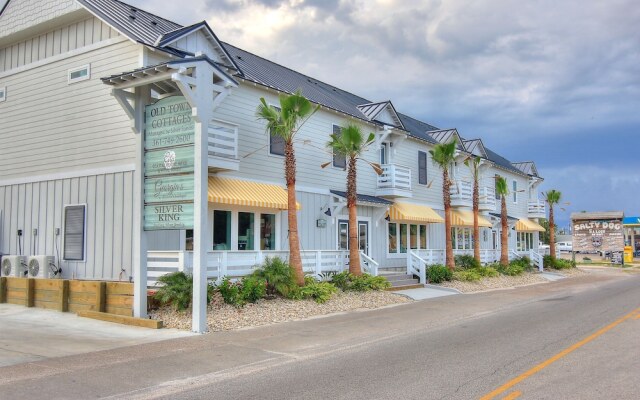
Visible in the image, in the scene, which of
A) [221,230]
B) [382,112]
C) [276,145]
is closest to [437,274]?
[382,112]

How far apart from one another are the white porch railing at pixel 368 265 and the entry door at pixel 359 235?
52.0 inches

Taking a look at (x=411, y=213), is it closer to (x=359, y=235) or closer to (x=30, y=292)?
(x=359, y=235)

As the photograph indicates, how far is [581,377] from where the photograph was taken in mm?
7664

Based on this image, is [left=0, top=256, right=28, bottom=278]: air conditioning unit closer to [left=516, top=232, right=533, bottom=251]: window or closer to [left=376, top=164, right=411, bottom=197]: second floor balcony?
[left=376, top=164, right=411, bottom=197]: second floor balcony

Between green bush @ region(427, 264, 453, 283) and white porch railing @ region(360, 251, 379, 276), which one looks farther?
green bush @ region(427, 264, 453, 283)

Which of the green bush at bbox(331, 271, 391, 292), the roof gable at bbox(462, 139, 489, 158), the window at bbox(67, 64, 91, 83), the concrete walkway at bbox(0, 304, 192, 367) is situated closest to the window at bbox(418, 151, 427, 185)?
the roof gable at bbox(462, 139, 489, 158)

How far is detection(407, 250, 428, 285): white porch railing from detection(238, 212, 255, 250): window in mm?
7679

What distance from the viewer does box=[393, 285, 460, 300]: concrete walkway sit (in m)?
19.2

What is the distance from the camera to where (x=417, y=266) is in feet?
75.7

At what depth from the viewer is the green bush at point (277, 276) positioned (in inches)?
600

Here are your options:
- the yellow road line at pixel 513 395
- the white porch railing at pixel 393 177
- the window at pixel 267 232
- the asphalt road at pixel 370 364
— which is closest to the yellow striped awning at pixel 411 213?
the white porch railing at pixel 393 177

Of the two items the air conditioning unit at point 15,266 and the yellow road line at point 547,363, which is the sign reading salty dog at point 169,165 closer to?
the air conditioning unit at point 15,266

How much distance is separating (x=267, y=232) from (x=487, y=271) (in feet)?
39.6

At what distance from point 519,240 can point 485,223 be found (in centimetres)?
1099
